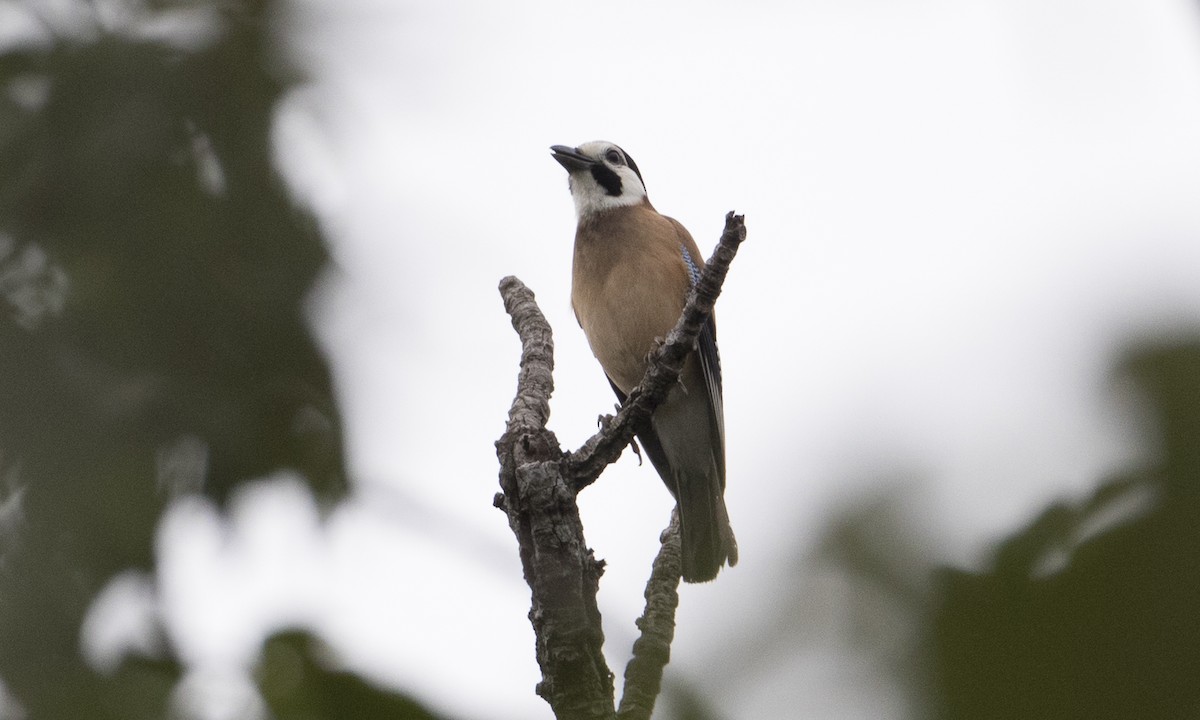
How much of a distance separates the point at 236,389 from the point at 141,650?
5.19 feet

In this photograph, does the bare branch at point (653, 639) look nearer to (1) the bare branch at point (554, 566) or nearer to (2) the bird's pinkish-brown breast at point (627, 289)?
(1) the bare branch at point (554, 566)

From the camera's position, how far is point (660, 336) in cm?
689

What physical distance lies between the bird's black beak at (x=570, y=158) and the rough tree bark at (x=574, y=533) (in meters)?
4.44

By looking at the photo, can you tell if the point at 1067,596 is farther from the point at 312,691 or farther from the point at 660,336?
the point at 660,336

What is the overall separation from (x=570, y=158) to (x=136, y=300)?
366 centimetres

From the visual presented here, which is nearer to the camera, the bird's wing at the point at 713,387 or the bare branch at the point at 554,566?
the bare branch at the point at 554,566

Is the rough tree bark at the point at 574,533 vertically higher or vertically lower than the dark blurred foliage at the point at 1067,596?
higher

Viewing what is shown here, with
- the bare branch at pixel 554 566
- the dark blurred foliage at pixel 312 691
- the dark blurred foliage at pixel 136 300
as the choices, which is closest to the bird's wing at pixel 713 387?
the dark blurred foliage at pixel 136 300

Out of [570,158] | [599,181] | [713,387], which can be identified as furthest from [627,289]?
[570,158]

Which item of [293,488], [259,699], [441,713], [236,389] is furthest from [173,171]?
[441,713]

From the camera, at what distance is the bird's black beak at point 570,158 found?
28.5 ft

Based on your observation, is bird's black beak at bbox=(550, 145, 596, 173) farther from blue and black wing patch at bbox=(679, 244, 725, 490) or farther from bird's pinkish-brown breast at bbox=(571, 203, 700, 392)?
blue and black wing patch at bbox=(679, 244, 725, 490)

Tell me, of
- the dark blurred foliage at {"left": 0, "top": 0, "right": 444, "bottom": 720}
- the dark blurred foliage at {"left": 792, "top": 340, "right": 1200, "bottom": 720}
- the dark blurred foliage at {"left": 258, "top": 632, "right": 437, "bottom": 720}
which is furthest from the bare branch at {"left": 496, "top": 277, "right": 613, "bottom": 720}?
the dark blurred foliage at {"left": 0, "top": 0, "right": 444, "bottom": 720}

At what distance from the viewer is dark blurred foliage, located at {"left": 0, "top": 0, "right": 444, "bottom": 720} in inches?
219
